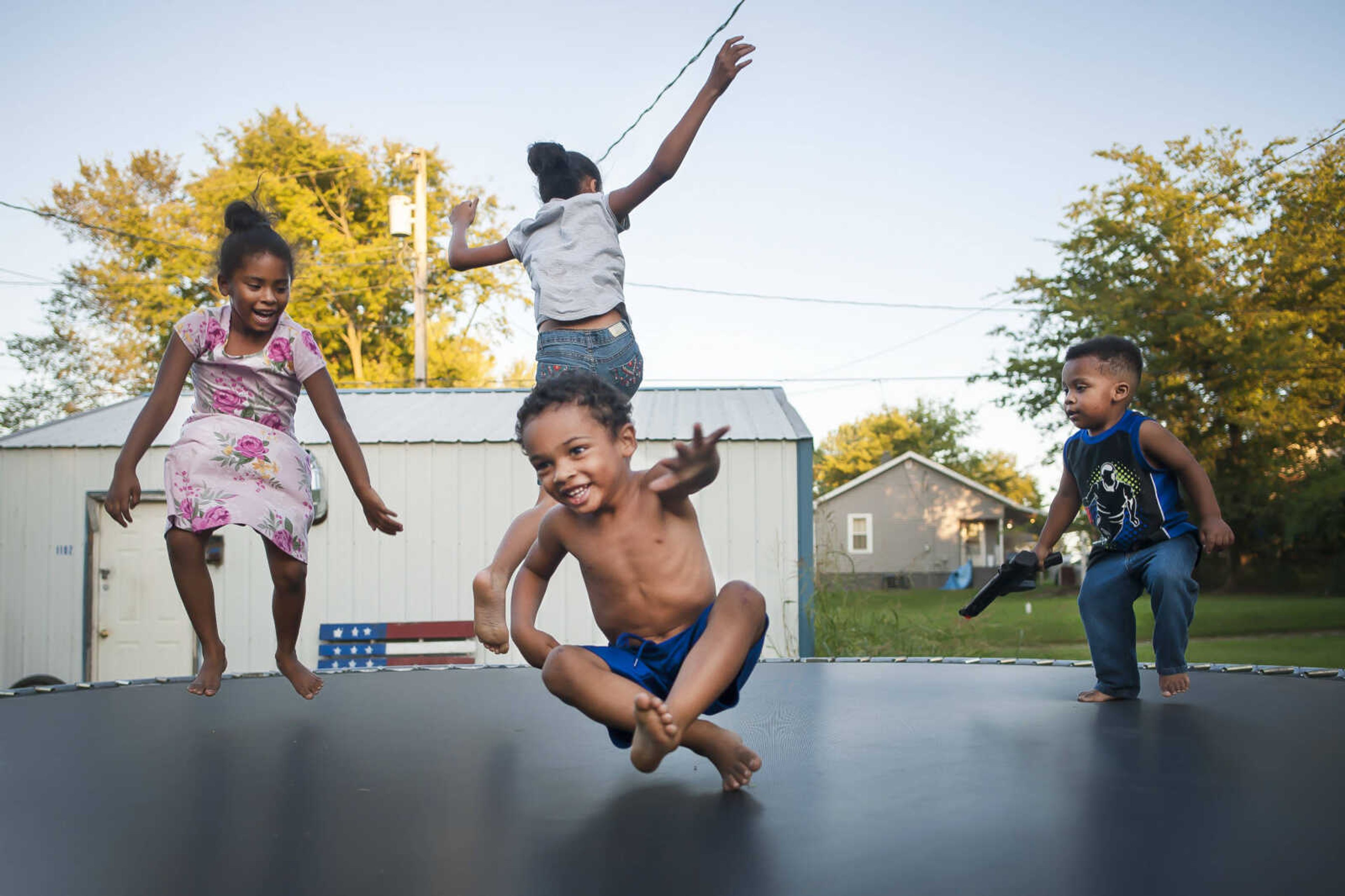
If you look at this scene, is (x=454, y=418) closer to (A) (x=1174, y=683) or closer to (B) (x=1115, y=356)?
(B) (x=1115, y=356)

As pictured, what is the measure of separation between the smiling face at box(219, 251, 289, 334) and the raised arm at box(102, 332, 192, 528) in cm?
14

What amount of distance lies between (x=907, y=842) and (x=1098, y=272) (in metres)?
17.0

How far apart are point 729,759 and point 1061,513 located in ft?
4.62

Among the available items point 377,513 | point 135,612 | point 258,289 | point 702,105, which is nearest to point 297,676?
point 377,513

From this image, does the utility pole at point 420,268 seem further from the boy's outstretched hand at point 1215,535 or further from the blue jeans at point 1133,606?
the boy's outstretched hand at point 1215,535

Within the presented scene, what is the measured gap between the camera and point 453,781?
4.83 ft

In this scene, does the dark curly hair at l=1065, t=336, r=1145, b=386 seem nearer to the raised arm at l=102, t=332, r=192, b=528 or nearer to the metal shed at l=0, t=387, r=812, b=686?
the raised arm at l=102, t=332, r=192, b=528

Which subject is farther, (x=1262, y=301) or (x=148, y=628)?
(x=1262, y=301)

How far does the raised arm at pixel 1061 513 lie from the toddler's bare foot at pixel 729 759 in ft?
4.00

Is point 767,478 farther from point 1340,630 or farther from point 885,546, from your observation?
point 885,546

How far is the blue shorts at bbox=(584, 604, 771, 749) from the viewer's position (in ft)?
4.80

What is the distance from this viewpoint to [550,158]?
2.38m

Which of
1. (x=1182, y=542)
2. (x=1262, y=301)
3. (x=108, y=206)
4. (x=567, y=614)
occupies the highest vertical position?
(x=108, y=206)

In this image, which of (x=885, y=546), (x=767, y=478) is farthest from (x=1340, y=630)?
(x=885, y=546)
